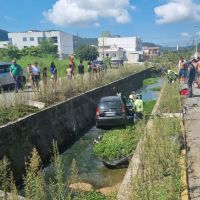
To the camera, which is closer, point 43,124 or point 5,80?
point 43,124

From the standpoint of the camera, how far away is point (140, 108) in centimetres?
1644

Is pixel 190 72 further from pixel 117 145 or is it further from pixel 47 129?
pixel 117 145

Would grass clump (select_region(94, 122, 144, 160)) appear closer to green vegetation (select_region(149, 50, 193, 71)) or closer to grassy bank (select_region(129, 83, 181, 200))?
grassy bank (select_region(129, 83, 181, 200))

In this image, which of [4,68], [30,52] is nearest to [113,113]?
[4,68]

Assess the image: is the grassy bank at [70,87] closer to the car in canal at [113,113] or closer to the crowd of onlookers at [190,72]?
the car in canal at [113,113]

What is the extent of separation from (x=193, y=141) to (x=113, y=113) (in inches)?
257

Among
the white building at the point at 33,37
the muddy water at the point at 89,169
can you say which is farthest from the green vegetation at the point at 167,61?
the white building at the point at 33,37

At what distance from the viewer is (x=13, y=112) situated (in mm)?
14008

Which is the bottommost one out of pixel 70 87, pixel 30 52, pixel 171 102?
pixel 171 102

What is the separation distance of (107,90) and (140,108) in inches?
474

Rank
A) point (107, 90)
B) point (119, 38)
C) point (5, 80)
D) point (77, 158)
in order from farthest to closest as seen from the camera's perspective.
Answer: point (119, 38) → point (107, 90) → point (5, 80) → point (77, 158)

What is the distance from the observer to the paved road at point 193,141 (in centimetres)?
766

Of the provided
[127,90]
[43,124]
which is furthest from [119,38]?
[43,124]

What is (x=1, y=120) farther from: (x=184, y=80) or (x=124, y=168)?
(x=184, y=80)
